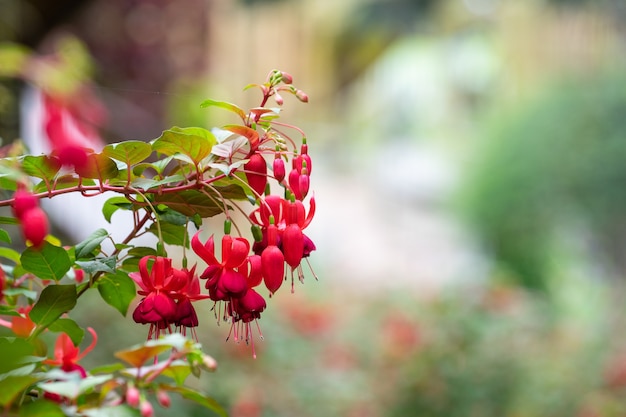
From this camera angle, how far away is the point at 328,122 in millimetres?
8484

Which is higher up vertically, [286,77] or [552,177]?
[552,177]

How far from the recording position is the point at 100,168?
0.43 metres

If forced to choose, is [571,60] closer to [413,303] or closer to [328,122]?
[328,122]

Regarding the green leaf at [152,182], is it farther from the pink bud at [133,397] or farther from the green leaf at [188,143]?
the pink bud at [133,397]

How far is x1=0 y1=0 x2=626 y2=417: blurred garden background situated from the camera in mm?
1770

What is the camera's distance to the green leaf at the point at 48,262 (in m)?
0.45

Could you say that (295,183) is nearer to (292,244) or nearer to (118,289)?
(292,244)

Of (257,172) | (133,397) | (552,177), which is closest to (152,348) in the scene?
(133,397)

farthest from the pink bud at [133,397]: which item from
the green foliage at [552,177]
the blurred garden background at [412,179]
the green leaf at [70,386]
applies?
the green foliage at [552,177]

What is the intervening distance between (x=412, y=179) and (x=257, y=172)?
31.2 ft

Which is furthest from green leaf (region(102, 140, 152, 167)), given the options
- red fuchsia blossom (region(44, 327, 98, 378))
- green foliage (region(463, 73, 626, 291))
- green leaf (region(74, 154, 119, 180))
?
green foliage (region(463, 73, 626, 291))

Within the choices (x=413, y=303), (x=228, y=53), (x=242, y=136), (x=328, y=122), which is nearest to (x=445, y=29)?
(x=328, y=122)

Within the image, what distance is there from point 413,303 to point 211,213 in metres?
1.76

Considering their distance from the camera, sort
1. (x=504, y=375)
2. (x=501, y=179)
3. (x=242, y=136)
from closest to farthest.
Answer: (x=242, y=136) → (x=504, y=375) → (x=501, y=179)
